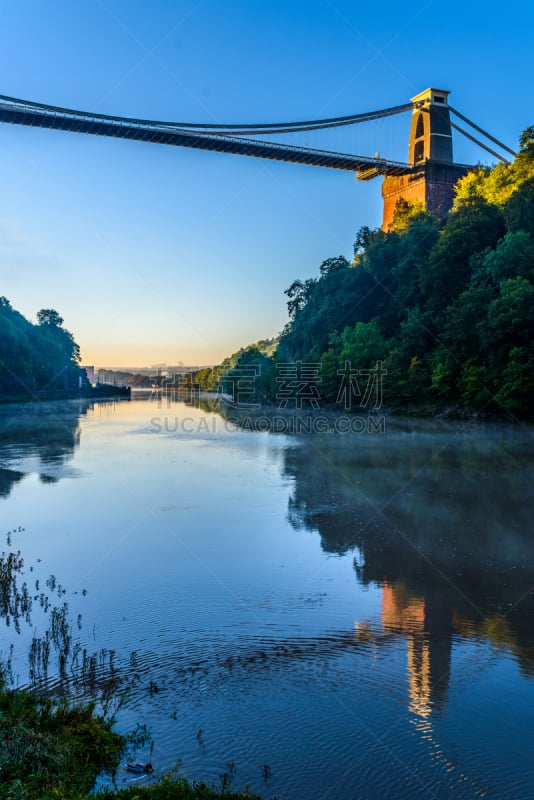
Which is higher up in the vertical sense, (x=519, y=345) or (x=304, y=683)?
(x=519, y=345)

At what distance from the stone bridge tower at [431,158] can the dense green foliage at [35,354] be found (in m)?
44.6

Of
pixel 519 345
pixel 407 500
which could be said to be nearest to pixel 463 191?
pixel 519 345

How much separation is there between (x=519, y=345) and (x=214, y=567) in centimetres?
2635

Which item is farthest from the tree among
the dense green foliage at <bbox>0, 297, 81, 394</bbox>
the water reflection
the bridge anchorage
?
the water reflection

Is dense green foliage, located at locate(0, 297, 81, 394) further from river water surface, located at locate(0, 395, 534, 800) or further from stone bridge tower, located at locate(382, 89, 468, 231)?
river water surface, located at locate(0, 395, 534, 800)

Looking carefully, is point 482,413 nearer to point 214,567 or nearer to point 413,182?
point 214,567

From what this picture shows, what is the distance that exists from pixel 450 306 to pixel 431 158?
28.9 metres

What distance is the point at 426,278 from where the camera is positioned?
4153 centimetres

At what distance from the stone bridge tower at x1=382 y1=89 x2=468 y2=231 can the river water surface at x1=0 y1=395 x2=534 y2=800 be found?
4898 centimetres

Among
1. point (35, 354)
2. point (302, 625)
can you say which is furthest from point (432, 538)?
point (35, 354)

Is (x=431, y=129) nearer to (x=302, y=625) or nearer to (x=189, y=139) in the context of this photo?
(x=189, y=139)

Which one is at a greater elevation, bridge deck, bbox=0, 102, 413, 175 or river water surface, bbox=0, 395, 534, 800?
bridge deck, bbox=0, 102, 413, 175

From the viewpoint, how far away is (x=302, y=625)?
6910mm

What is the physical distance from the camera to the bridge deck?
158 ft
